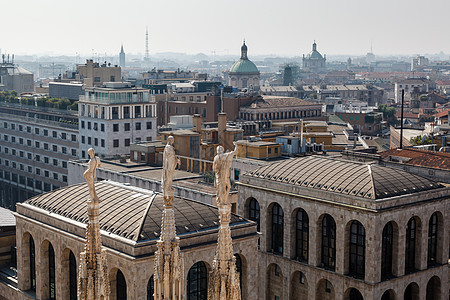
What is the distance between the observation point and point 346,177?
8394 centimetres

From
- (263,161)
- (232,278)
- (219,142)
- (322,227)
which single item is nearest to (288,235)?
(322,227)

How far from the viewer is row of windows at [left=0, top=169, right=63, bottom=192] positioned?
6255 inches

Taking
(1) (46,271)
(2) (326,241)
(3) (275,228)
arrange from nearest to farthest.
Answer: (1) (46,271), (2) (326,241), (3) (275,228)

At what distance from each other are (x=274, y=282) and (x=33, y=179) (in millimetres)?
89049

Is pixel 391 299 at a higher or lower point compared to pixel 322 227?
lower

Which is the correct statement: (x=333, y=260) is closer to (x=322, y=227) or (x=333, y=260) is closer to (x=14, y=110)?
(x=322, y=227)

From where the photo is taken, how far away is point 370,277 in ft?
254

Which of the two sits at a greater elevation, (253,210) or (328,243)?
(253,210)

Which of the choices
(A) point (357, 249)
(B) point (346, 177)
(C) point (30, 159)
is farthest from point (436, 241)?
(C) point (30, 159)

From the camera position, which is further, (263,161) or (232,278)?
(263,161)

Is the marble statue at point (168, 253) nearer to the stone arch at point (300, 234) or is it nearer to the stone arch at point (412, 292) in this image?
the stone arch at point (300, 234)

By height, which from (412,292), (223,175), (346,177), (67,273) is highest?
(223,175)

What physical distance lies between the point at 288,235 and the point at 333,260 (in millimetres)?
6230

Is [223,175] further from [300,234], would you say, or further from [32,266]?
[300,234]
